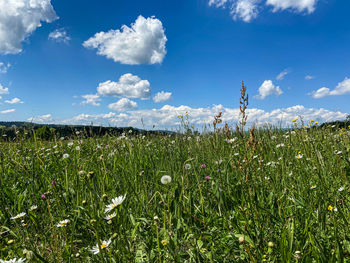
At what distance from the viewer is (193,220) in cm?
193

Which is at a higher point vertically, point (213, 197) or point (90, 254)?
point (213, 197)

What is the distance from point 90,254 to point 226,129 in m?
1.41

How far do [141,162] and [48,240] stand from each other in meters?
1.59

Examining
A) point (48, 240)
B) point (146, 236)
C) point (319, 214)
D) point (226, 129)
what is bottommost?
point (48, 240)

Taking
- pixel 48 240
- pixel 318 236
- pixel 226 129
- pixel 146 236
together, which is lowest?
pixel 48 240

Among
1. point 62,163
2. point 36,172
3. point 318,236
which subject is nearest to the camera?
point 318,236

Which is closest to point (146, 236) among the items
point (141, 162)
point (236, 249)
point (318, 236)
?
point (236, 249)

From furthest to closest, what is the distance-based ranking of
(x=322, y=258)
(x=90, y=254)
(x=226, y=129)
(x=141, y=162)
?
(x=141, y=162), (x=226, y=129), (x=90, y=254), (x=322, y=258)

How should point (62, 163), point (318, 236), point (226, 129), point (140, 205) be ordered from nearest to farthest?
point (318, 236) < point (226, 129) < point (140, 205) < point (62, 163)

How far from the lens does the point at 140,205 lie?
2129 millimetres

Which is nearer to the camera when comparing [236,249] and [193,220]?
[236,249]

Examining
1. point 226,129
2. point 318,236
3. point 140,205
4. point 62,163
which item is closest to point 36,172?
point 62,163

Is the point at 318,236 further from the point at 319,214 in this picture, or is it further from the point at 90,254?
the point at 90,254

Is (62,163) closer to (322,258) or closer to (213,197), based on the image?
(213,197)
